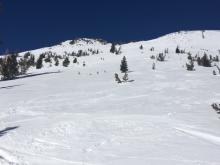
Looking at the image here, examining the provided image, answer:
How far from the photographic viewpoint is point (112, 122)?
14.9 meters

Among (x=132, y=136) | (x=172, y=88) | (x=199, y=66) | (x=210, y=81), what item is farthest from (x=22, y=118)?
(x=199, y=66)

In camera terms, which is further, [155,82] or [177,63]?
[177,63]

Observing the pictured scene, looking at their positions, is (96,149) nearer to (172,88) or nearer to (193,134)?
(193,134)

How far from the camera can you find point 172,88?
23.6 metres

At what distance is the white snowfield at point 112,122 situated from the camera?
36.8 ft

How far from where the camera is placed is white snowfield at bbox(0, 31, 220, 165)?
11.2m

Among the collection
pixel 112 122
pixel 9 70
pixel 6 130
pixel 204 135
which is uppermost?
pixel 9 70

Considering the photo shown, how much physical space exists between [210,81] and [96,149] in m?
15.4

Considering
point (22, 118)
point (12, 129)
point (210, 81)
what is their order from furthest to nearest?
point (210, 81) → point (22, 118) → point (12, 129)

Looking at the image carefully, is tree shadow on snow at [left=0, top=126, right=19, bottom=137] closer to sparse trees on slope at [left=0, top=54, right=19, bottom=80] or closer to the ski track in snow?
the ski track in snow

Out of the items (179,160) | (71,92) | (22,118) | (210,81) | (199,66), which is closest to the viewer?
(179,160)

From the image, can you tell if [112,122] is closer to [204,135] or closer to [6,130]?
[204,135]

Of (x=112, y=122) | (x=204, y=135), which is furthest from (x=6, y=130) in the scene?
(x=204, y=135)

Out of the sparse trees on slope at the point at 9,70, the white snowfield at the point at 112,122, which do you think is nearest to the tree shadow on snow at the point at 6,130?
the white snowfield at the point at 112,122
